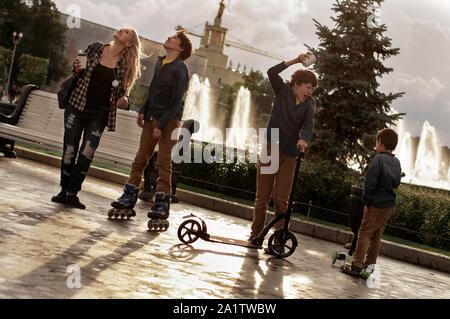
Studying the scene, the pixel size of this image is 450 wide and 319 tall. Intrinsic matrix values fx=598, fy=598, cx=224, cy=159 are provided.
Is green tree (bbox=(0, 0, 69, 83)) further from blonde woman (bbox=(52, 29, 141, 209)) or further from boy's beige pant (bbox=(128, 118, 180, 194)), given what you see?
boy's beige pant (bbox=(128, 118, 180, 194))

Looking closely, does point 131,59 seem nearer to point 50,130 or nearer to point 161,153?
point 161,153

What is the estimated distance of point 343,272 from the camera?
639 cm

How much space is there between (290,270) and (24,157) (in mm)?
7371

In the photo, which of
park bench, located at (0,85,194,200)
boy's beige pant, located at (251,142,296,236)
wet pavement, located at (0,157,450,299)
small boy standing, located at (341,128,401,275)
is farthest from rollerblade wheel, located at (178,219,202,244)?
park bench, located at (0,85,194,200)

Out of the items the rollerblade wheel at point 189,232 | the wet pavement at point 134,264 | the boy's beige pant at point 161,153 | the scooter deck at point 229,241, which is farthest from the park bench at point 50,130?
the rollerblade wheel at point 189,232

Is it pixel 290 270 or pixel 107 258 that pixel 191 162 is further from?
pixel 107 258

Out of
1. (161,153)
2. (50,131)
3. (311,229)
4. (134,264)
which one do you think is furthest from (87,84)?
(311,229)

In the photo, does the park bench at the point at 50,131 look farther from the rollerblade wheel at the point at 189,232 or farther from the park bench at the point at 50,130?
the rollerblade wheel at the point at 189,232

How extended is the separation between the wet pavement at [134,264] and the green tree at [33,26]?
217 ft

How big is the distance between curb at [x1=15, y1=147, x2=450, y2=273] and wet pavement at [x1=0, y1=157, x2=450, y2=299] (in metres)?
1.12

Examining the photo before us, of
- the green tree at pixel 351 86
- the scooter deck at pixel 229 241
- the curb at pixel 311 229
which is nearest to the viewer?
the scooter deck at pixel 229 241

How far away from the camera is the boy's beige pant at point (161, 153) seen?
20.9 ft

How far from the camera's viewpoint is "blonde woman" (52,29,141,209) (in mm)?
6469
